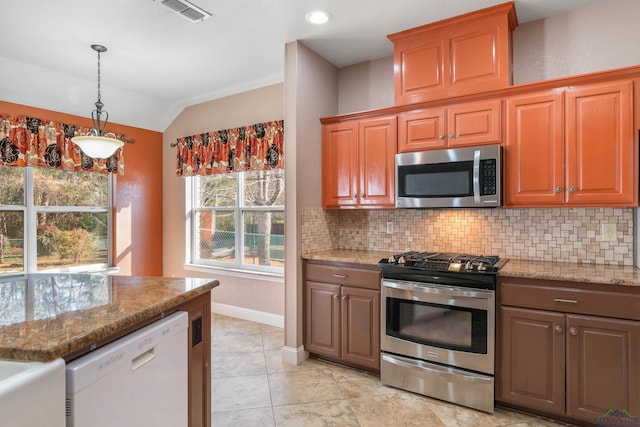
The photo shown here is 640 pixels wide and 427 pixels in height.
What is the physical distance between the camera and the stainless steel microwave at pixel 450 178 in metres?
2.56

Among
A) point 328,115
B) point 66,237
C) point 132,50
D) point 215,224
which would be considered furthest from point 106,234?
point 328,115

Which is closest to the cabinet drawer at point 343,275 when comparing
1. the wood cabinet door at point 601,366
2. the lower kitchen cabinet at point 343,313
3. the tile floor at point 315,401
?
the lower kitchen cabinet at point 343,313

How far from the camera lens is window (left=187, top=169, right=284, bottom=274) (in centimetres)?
425

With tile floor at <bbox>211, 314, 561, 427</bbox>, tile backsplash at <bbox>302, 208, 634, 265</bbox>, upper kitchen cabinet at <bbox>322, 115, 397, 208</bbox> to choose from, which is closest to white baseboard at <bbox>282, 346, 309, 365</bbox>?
tile floor at <bbox>211, 314, 561, 427</bbox>

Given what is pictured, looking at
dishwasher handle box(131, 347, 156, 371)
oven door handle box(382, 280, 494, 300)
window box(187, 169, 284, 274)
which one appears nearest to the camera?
dishwasher handle box(131, 347, 156, 371)

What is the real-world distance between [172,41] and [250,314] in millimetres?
2929

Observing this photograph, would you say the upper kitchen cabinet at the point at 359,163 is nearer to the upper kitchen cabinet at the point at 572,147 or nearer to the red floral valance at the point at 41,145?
the upper kitchen cabinet at the point at 572,147

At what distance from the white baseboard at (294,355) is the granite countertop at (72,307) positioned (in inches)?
60.5

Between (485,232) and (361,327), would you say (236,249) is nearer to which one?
(361,327)

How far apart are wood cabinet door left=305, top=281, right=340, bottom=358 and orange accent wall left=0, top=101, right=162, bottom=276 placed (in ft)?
9.13

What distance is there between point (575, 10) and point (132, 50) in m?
3.57

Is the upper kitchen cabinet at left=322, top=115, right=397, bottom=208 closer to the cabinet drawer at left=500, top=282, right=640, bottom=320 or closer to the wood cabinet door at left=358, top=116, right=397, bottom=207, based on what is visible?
the wood cabinet door at left=358, top=116, right=397, bottom=207

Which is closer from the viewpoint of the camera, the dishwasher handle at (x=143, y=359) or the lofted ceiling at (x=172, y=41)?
the dishwasher handle at (x=143, y=359)

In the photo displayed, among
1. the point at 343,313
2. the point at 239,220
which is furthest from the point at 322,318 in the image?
the point at 239,220
